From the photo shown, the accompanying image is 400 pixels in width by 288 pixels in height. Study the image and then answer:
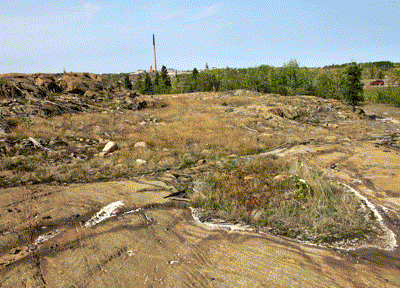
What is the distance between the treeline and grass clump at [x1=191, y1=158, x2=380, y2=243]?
19388mm

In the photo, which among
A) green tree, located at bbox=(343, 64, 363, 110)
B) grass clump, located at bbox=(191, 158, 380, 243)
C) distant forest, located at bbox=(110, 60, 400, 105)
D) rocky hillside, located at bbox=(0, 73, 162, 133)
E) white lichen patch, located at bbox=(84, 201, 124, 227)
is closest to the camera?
grass clump, located at bbox=(191, 158, 380, 243)

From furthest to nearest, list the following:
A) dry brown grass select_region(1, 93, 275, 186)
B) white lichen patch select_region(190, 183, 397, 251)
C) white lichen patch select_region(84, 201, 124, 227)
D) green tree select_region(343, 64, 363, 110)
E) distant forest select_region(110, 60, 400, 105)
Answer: distant forest select_region(110, 60, 400, 105) < green tree select_region(343, 64, 363, 110) < dry brown grass select_region(1, 93, 275, 186) < white lichen patch select_region(84, 201, 124, 227) < white lichen patch select_region(190, 183, 397, 251)

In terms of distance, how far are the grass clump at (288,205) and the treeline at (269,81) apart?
1939 cm

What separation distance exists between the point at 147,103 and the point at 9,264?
580 inches

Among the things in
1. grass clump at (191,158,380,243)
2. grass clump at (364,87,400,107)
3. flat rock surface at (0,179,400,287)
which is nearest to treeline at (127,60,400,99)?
grass clump at (364,87,400,107)

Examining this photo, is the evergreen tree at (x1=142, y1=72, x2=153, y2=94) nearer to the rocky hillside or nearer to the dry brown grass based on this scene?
the rocky hillside

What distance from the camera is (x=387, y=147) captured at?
7.30 metres

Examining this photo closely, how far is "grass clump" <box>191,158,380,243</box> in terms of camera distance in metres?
3.44

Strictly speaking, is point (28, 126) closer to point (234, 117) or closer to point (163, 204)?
point (163, 204)

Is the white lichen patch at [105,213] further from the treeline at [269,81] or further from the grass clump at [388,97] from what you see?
the grass clump at [388,97]

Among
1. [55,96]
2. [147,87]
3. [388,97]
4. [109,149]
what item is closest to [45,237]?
[109,149]

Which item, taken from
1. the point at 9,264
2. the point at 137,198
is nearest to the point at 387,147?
the point at 137,198

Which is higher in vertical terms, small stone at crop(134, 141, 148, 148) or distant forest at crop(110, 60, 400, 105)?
distant forest at crop(110, 60, 400, 105)

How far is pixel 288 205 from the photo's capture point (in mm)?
4043
